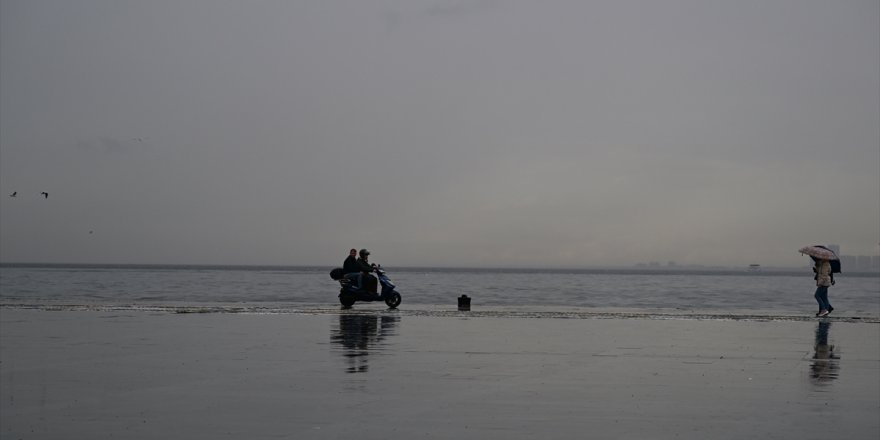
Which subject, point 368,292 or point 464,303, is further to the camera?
point 368,292

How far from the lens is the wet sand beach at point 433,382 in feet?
31.4

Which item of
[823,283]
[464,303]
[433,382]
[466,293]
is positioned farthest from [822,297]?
[466,293]

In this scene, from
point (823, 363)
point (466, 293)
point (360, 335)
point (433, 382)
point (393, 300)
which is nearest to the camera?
point (433, 382)

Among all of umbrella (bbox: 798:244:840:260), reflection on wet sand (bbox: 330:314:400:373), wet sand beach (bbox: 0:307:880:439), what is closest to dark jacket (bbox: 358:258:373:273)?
reflection on wet sand (bbox: 330:314:400:373)

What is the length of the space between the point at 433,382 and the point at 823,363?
664 cm

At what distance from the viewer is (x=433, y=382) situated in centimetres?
1284

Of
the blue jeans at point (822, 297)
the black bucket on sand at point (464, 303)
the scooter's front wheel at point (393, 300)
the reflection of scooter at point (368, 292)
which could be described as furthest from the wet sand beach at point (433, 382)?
the scooter's front wheel at point (393, 300)

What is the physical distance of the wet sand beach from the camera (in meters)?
9.58

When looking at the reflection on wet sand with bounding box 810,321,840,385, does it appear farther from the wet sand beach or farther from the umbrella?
the umbrella

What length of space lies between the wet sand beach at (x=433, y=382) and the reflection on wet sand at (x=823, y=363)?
43 mm

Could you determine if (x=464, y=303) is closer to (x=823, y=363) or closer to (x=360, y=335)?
(x=360, y=335)

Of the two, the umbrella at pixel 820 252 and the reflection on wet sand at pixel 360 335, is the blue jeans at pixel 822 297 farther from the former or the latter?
the reflection on wet sand at pixel 360 335

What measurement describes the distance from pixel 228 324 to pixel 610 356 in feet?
36.0

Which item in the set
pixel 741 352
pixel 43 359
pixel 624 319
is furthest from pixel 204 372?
pixel 624 319
